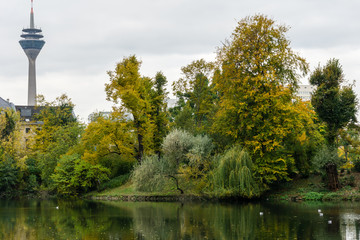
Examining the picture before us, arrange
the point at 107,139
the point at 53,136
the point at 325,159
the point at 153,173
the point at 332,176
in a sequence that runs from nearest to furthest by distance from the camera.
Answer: the point at 325,159 < the point at 332,176 < the point at 153,173 < the point at 107,139 < the point at 53,136

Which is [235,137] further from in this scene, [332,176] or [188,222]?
[188,222]

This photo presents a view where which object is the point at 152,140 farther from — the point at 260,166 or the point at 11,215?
the point at 11,215

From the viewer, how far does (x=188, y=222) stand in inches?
1150

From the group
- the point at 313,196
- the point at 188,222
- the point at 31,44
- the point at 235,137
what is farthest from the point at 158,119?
the point at 31,44

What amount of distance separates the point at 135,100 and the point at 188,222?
24.1m

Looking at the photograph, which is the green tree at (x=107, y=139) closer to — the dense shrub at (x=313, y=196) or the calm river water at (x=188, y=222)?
the calm river water at (x=188, y=222)

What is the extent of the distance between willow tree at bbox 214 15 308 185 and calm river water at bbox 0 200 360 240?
5.09 metres

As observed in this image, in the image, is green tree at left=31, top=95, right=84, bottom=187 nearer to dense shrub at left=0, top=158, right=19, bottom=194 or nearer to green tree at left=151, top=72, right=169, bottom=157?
dense shrub at left=0, top=158, right=19, bottom=194

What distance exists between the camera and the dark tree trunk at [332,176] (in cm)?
4122

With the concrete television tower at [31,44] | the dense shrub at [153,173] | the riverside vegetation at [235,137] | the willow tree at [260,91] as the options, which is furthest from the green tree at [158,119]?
the concrete television tower at [31,44]

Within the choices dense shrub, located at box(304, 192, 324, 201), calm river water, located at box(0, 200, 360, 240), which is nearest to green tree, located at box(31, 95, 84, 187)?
calm river water, located at box(0, 200, 360, 240)

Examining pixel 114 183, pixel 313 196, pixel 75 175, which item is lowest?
pixel 313 196

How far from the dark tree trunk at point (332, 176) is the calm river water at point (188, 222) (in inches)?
189

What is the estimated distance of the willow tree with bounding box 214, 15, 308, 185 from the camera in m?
41.4
